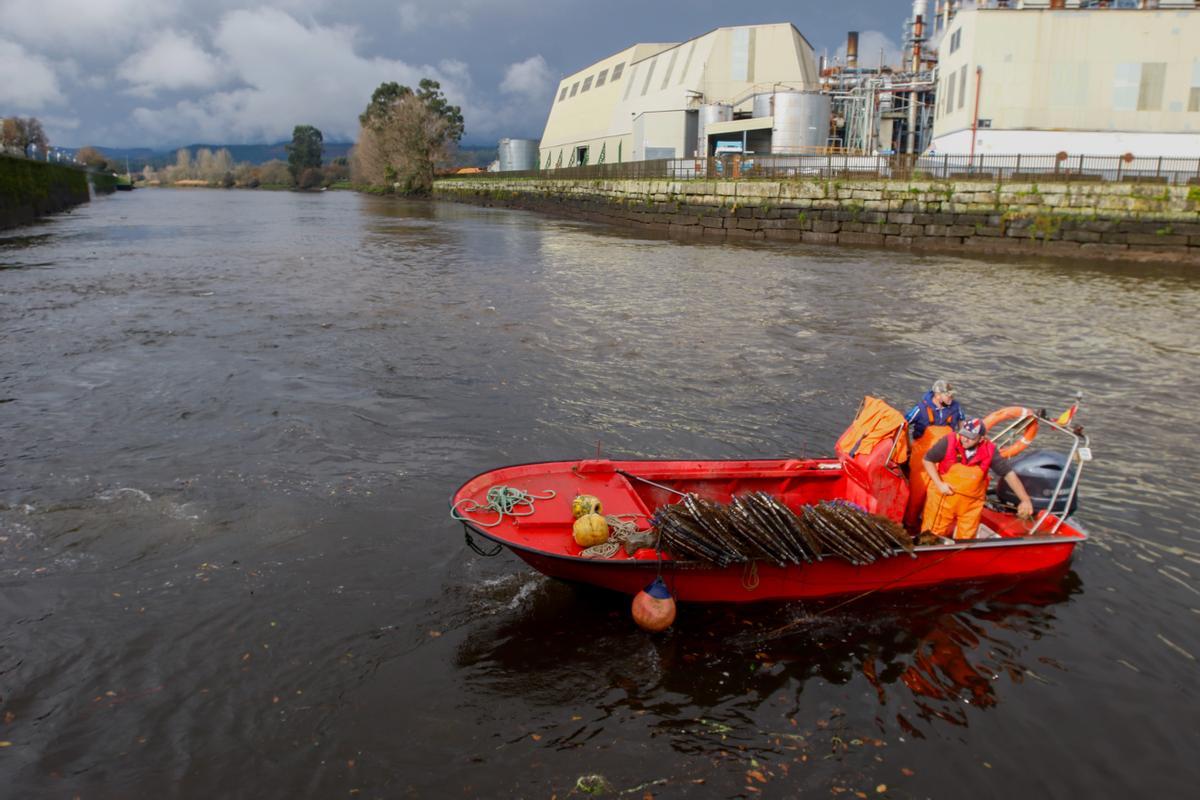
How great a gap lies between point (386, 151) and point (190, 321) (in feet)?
359

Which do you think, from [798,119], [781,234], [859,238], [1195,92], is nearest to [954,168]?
[859,238]

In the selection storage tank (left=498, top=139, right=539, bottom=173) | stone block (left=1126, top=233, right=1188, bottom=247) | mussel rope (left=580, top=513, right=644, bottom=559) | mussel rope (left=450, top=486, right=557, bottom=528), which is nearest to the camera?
mussel rope (left=580, top=513, right=644, bottom=559)

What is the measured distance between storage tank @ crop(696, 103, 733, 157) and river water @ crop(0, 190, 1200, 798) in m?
50.8

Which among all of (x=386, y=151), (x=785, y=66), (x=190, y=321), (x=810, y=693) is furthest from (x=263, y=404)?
(x=386, y=151)

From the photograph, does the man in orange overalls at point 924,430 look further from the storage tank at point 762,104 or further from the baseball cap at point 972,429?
the storage tank at point 762,104

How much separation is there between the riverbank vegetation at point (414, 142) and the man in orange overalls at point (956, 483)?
112 meters

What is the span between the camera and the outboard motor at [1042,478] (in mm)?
9766

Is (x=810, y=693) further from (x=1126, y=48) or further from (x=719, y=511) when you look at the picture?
(x=1126, y=48)

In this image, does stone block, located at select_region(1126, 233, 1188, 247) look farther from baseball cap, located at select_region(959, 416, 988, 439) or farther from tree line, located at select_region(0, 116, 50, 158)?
tree line, located at select_region(0, 116, 50, 158)

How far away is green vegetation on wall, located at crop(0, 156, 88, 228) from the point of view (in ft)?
161

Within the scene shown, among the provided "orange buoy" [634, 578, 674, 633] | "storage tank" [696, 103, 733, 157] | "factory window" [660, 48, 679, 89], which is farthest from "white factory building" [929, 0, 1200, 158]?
"orange buoy" [634, 578, 674, 633]

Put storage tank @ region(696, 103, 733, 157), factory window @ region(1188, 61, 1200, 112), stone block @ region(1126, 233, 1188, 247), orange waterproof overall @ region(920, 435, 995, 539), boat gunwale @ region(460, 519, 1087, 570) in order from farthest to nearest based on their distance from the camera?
storage tank @ region(696, 103, 733, 157), factory window @ region(1188, 61, 1200, 112), stone block @ region(1126, 233, 1188, 247), orange waterproof overall @ region(920, 435, 995, 539), boat gunwale @ region(460, 519, 1087, 570)

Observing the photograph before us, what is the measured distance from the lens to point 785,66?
72062 mm

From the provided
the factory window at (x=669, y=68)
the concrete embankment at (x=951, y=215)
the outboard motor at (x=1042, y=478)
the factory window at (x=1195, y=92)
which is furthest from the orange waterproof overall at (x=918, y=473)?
the factory window at (x=669, y=68)
